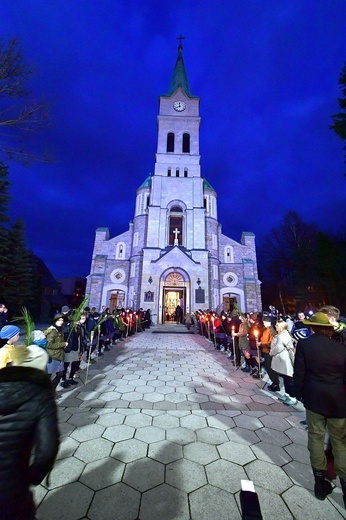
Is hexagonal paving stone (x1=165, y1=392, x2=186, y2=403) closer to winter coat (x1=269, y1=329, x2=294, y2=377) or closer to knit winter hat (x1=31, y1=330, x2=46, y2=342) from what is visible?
winter coat (x1=269, y1=329, x2=294, y2=377)

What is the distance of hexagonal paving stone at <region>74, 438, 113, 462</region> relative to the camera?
2.62 metres

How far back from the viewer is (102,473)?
237 cm

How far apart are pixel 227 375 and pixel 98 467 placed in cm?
455

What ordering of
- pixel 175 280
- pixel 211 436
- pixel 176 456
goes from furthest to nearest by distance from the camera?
pixel 175 280, pixel 211 436, pixel 176 456

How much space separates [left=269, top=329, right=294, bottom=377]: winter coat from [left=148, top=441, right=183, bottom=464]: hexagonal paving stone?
2.67 metres

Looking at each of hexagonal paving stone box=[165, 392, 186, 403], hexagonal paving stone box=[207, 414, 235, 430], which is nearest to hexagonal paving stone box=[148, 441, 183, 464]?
hexagonal paving stone box=[207, 414, 235, 430]

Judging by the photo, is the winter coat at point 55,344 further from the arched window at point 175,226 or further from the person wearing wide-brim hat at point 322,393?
the arched window at point 175,226

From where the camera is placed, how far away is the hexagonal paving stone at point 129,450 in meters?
2.62

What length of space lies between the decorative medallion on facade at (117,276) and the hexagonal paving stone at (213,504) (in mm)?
23126

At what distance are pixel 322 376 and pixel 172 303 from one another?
848 inches

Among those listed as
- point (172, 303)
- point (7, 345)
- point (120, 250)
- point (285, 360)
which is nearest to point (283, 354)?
point (285, 360)

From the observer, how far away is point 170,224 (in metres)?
26.3

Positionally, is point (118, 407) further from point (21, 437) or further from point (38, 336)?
point (21, 437)

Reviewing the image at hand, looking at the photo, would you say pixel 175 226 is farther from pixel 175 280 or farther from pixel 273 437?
pixel 273 437
